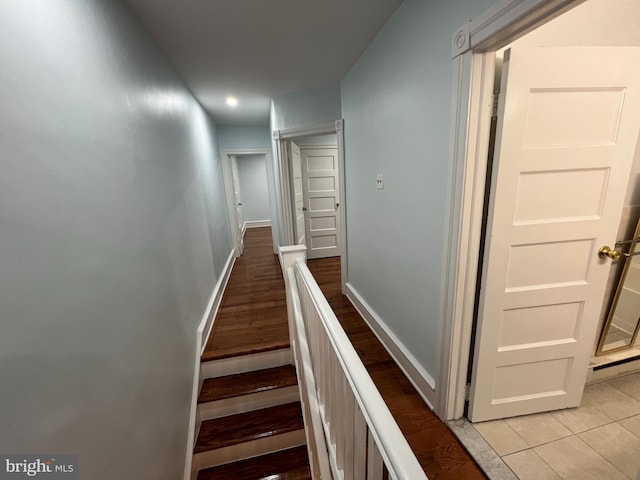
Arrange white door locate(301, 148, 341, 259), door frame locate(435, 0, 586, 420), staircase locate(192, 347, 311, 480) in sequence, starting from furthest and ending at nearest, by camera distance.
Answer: white door locate(301, 148, 341, 259) → staircase locate(192, 347, 311, 480) → door frame locate(435, 0, 586, 420)

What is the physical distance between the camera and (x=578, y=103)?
1122 mm

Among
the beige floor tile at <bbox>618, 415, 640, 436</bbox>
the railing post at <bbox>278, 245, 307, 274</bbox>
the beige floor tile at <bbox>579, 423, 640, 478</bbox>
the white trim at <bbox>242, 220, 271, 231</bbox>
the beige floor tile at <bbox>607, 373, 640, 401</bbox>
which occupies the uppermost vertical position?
the railing post at <bbox>278, 245, 307, 274</bbox>

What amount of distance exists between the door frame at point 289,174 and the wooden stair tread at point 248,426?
1496 mm

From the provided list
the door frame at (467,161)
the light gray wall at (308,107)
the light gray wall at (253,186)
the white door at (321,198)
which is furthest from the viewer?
the light gray wall at (253,186)

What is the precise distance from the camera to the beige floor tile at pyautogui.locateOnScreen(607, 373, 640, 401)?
62.9 inches

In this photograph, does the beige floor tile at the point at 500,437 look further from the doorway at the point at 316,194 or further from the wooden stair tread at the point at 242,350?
the doorway at the point at 316,194

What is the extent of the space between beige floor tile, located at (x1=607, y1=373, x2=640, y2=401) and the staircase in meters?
2.10

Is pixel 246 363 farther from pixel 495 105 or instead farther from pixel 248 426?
pixel 495 105

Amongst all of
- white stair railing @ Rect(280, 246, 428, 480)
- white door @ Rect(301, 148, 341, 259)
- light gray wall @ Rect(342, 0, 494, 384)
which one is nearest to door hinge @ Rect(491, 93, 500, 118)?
light gray wall @ Rect(342, 0, 494, 384)

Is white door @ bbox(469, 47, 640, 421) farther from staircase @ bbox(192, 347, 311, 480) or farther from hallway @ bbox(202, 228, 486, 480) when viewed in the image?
staircase @ bbox(192, 347, 311, 480)

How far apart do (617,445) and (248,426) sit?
Result: 6.97 ft

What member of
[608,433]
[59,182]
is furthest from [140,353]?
[608,433]

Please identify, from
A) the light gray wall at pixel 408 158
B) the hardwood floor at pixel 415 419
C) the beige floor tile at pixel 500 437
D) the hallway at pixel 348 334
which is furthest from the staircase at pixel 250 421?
the beige floor tile at pixel 500 437

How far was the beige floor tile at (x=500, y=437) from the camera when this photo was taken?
1.32 metres
